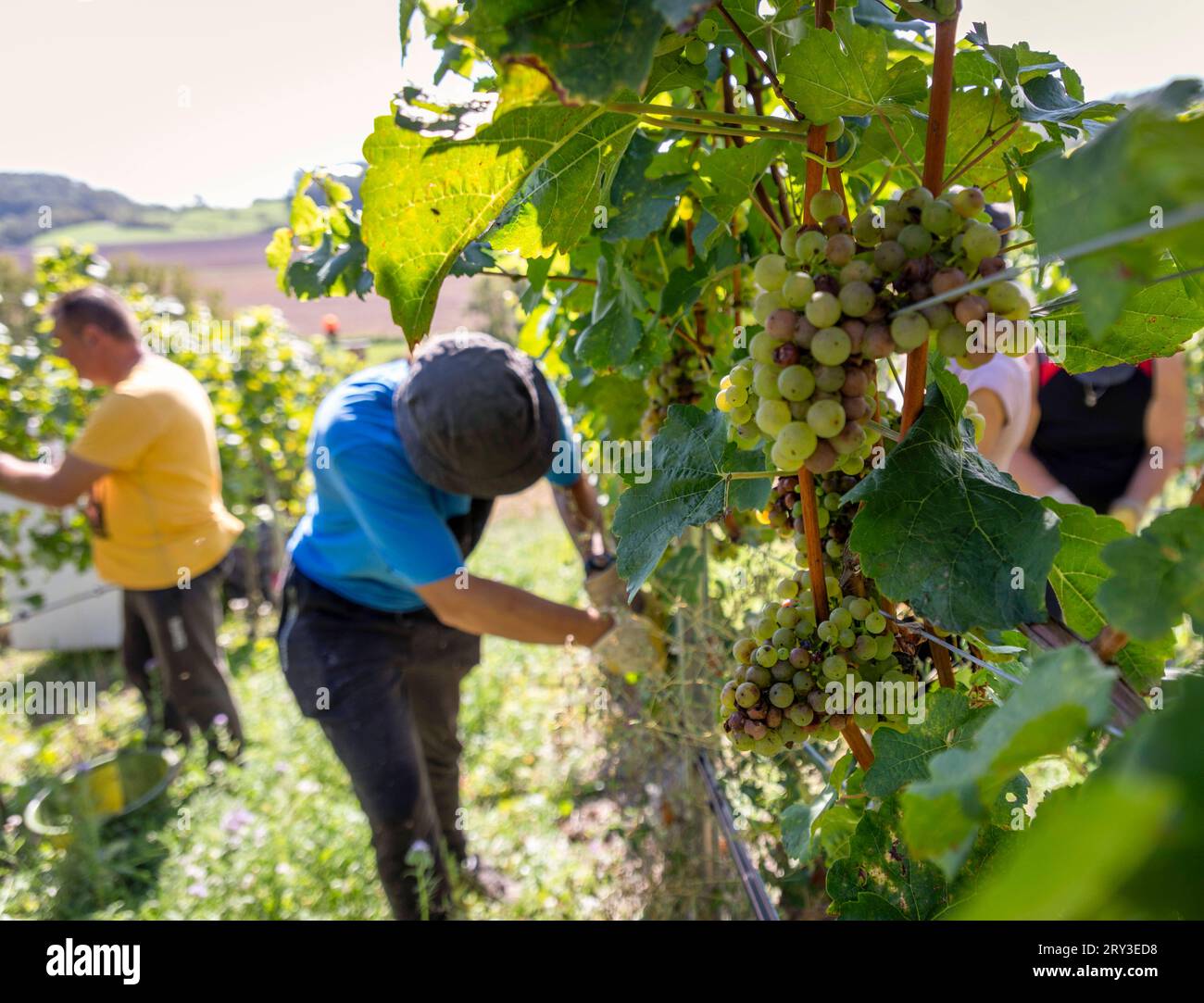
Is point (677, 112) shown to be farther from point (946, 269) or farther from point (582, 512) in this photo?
point (582, 512)

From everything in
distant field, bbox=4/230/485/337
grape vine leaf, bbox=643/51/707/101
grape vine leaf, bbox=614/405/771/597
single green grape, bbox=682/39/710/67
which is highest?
distant field, bbox=4/230/485/337

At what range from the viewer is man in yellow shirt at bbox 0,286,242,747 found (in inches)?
152

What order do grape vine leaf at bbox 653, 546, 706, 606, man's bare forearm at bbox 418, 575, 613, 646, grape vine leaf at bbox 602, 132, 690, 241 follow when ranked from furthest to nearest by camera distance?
man's bare forearm at bbox 418, 575, 613, 646 → grape vine leaf at bbox 653, 546, 706, 606 → grape vine leaf at bbox 602, 132, 690, 241

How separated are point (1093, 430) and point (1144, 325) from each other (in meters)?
2.81

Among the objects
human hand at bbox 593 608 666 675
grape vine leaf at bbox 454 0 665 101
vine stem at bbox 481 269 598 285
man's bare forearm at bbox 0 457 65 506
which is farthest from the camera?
man's bare forearm at bbox 0 457 65 506

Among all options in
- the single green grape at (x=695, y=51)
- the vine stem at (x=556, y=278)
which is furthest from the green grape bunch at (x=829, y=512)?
the vine stem at (x=556, y=278)

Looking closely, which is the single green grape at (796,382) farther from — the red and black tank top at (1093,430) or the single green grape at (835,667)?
the red and black tank top at (1093,430)

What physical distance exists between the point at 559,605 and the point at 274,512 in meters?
4.58

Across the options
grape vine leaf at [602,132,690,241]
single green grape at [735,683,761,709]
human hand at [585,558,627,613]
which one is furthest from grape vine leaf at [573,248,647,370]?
human hand at [585,558,627,613]

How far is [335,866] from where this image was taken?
10.9 ft

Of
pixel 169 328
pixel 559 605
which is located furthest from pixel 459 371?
pixel 169 328

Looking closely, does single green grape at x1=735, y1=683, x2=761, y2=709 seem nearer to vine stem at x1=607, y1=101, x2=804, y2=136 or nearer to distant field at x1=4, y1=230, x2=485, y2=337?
vine stem at x1=607, y1=101, x2=804, y2=136

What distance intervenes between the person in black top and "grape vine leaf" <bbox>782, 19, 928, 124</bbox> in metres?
2.68

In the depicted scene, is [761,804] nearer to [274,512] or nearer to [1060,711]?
[1060,711]
